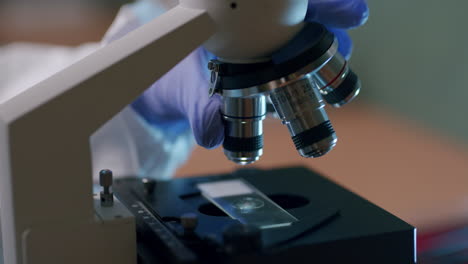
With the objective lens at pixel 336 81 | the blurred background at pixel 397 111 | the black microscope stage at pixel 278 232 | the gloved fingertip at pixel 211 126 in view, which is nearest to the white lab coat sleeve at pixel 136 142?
the black microscope stage at pixel 278 232

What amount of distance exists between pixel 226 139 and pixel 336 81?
0.57 feet

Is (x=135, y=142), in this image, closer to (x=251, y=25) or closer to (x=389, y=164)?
(x=251, y=25)

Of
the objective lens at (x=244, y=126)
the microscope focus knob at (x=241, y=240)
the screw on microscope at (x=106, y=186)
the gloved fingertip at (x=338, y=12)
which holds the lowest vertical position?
the microscope focus knob at (x=241, y=240)

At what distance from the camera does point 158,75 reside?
0.76 metres

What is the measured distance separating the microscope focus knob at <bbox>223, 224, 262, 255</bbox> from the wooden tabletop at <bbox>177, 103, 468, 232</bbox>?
127cm

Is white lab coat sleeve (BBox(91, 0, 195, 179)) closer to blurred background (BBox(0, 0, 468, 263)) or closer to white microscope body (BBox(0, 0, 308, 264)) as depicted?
white microscope body (BBox(0, 0, 308, 264))

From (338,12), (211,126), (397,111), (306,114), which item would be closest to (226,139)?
(211,126)

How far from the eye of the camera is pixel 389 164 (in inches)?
99.9

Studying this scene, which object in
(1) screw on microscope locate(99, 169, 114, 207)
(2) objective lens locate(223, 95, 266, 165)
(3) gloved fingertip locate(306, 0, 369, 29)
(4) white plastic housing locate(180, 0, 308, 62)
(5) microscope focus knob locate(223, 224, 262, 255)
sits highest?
(3) gloved fingertip locate(306, 0, 369, 29)

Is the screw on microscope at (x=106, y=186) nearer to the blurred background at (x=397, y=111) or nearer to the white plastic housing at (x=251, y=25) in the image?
the white plastic housing at (x=251, y=25)

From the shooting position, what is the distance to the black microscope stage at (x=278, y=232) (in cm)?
74

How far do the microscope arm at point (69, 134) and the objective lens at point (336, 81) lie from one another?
16cm

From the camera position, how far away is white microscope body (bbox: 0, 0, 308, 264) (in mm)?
724

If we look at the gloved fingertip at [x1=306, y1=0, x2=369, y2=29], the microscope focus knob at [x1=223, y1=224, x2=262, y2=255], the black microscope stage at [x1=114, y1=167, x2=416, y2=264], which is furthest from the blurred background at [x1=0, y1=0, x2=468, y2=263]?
the microscope focus knob at [x1=223, y1=224, x2=262, y2=255]
